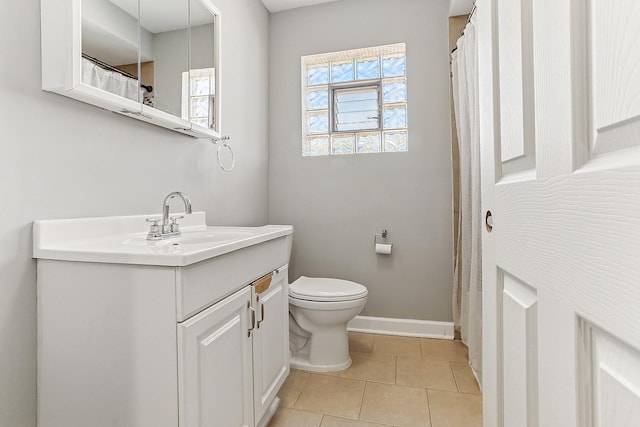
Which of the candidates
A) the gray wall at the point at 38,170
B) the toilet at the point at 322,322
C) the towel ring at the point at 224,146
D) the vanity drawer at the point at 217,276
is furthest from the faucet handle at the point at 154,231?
the toilet at the point at 322,322

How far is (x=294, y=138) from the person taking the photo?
8.27ft

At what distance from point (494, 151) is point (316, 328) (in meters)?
1.42

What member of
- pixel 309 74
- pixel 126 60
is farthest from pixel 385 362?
pixel 309 74

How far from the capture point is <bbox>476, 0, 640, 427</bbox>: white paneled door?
0.36 m

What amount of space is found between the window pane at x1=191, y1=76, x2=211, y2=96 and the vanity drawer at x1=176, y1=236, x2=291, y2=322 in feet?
3.00

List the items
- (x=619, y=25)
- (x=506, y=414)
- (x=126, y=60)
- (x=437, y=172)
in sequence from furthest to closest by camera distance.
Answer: (x=437, y=172) → (x=126, y=60) → (x=506, y=414) → (x=619, y=25)

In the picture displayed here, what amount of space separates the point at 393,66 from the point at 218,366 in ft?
7.60

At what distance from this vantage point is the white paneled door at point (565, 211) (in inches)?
14.3

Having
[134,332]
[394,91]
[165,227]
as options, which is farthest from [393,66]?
[134,332]

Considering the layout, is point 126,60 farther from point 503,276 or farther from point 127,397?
point 503,276

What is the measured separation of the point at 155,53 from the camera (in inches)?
52.8

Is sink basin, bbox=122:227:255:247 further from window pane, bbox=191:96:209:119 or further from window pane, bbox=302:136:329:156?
window pane, bbox=302:136:329:156

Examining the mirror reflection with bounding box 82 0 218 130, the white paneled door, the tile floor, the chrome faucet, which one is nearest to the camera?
the white paneled door

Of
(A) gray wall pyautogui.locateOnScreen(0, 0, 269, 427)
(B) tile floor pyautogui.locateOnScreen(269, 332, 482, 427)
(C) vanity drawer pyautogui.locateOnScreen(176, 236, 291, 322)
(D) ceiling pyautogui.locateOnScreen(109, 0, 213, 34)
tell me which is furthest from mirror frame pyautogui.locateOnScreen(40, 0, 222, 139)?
(B) tile floor pyautogui.locateOnScreen(269, 332, 482, 427)
